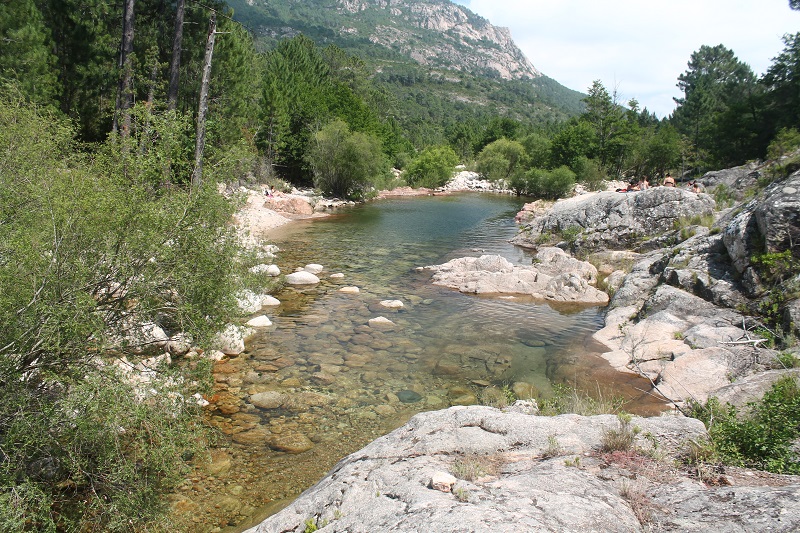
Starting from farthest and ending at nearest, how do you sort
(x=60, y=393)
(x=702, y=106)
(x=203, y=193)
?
(x=702, y=106) < (x=203, y=193) < (x=60, y=393)

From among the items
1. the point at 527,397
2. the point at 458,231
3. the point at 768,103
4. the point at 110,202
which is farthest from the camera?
the point at 768,103

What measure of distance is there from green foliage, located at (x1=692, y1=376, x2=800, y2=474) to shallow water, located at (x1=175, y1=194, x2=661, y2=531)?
3.84 meters

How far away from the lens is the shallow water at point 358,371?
281 inches

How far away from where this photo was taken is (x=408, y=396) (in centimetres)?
984

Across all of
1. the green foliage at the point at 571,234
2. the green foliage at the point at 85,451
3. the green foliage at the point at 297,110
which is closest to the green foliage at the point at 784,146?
the green foliage at the point at 571,234

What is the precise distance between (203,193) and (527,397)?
7.29m

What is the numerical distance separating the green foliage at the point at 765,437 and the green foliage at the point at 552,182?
56273mm

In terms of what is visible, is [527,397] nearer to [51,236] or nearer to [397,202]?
[51,236]

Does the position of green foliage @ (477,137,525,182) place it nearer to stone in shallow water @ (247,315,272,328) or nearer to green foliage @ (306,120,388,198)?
green foliage @ (306,120,388,198)

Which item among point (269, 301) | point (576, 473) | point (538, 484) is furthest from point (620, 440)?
point (269, 301)

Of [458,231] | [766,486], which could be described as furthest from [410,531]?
[458,231]

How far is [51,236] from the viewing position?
542 centimetres

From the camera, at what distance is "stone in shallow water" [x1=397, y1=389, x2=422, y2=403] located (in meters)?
9.67

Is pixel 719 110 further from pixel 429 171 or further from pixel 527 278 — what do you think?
pixel 527 278
